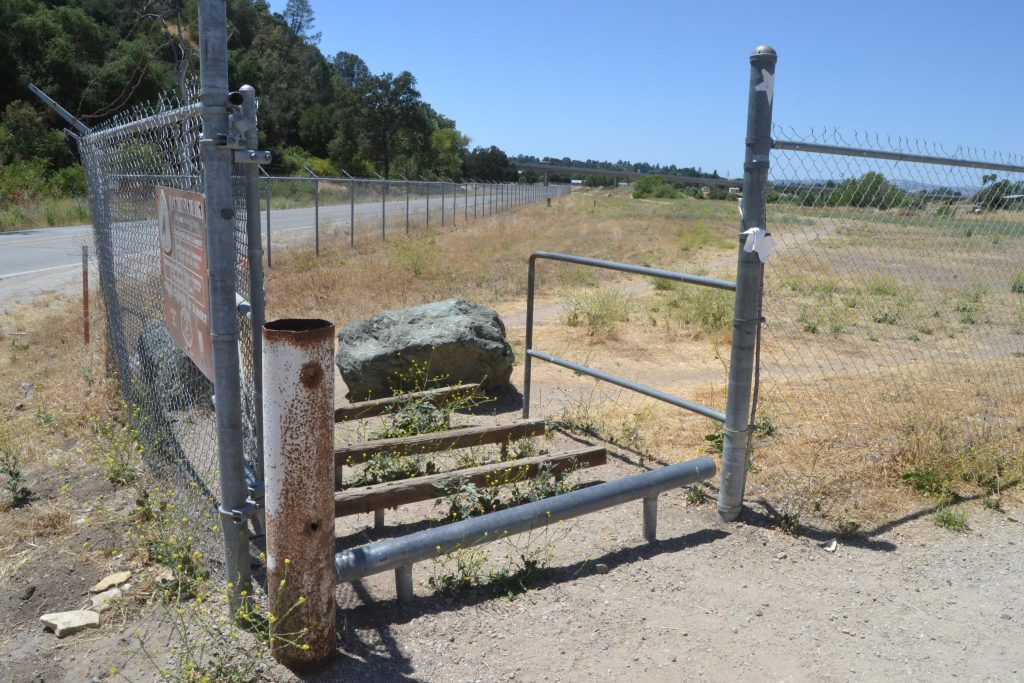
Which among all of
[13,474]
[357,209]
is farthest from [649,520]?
[357,209]

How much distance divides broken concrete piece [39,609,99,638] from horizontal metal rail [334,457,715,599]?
1155mm

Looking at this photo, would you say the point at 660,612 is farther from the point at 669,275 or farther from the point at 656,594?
the point at 669,275

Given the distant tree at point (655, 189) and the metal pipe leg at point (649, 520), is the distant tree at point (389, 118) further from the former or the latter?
the metal pipe leg at point (649, 520)

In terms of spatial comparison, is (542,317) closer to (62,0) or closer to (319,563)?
(319,563)

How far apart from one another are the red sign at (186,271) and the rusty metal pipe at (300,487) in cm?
41

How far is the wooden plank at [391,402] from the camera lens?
5531mm

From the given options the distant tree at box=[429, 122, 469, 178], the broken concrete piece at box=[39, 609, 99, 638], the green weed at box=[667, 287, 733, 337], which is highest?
the distant tree at box=[429, 122, 469, 178]

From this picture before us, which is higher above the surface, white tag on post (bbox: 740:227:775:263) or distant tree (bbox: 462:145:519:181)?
distant tree (bbox: 462:145:519:181)

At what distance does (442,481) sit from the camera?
424 centimetres

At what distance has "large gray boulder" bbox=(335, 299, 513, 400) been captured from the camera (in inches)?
260

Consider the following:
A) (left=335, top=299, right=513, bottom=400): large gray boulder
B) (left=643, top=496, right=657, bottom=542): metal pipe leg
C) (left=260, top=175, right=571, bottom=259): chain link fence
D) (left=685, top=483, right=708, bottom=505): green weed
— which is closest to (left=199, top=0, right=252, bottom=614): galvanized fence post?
(left=643, top=496, right=657, bottom=542): metal pipe leg

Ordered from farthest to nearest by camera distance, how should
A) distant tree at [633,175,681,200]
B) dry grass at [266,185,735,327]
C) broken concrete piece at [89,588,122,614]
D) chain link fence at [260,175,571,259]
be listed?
distant tree at [633,175,681,200] < chain link fence at [260,175,571,259] < dry grass at [266,185,735,327] < broken concrete piece at [89,588,122,614]

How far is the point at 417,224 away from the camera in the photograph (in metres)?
27.3

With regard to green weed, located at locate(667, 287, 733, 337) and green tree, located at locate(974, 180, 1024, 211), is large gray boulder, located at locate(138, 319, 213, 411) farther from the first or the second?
green weed, located at locate(667, 287, 733, 337)
